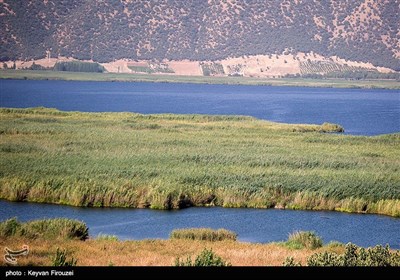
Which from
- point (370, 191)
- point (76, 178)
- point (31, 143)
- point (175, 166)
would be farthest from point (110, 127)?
point (370, 191)

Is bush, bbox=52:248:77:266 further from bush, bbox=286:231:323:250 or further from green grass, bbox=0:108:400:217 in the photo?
green grass, bbox=0:108:400:217

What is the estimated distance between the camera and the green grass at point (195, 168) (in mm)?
34281

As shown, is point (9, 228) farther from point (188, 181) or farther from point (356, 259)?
point (188, 181)

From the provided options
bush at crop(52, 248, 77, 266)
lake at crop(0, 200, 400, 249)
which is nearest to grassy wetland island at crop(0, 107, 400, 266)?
bush at crop(52, 248, 77, 266)

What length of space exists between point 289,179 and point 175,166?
6614mm

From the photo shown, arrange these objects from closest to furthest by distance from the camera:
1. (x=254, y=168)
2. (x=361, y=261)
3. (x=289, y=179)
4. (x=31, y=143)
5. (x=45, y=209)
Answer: (x=361, y=261)
(x=45, y=209)
(x=289, y=179)
(x=254, y=168)
(x=31, y=143)

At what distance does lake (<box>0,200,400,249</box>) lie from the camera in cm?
2880

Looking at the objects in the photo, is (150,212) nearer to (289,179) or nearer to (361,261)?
(289,179)

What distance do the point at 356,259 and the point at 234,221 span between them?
12.5 meters

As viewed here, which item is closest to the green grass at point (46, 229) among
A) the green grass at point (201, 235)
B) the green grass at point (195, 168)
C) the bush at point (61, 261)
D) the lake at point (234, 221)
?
the green grass at point (201, 235)

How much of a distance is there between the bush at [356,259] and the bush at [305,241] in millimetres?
4384

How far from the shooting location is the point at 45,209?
105 ft

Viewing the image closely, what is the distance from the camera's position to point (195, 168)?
132ft

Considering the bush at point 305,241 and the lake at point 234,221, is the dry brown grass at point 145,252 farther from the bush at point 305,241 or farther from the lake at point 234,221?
the lake at point 234,221
